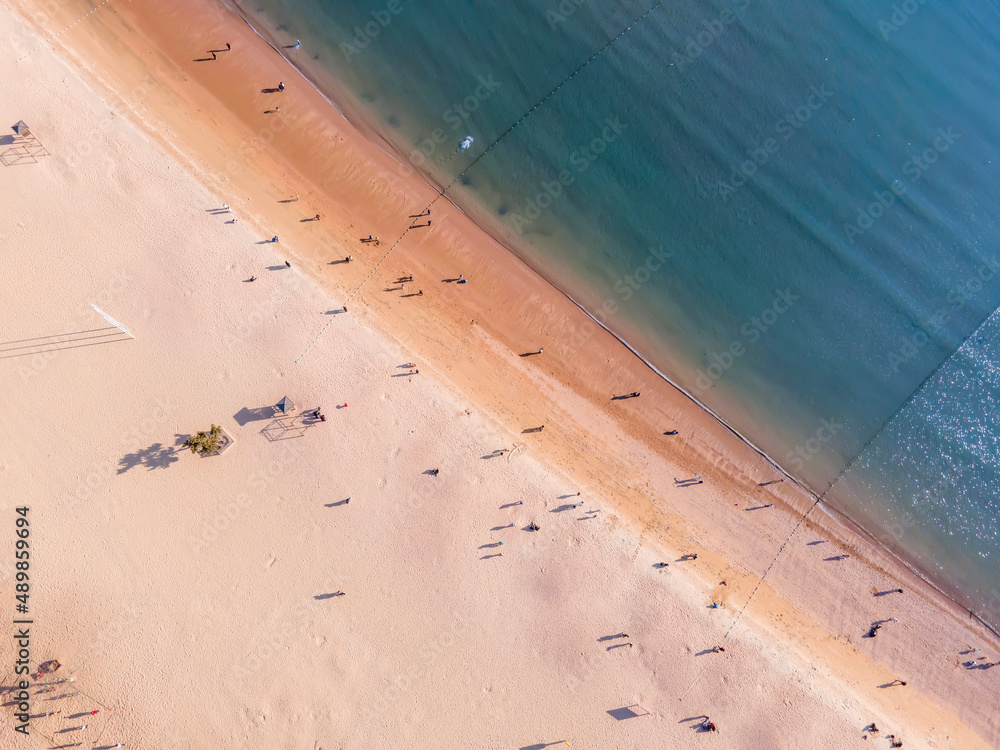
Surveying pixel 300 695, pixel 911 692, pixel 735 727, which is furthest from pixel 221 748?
pixel 911 692
